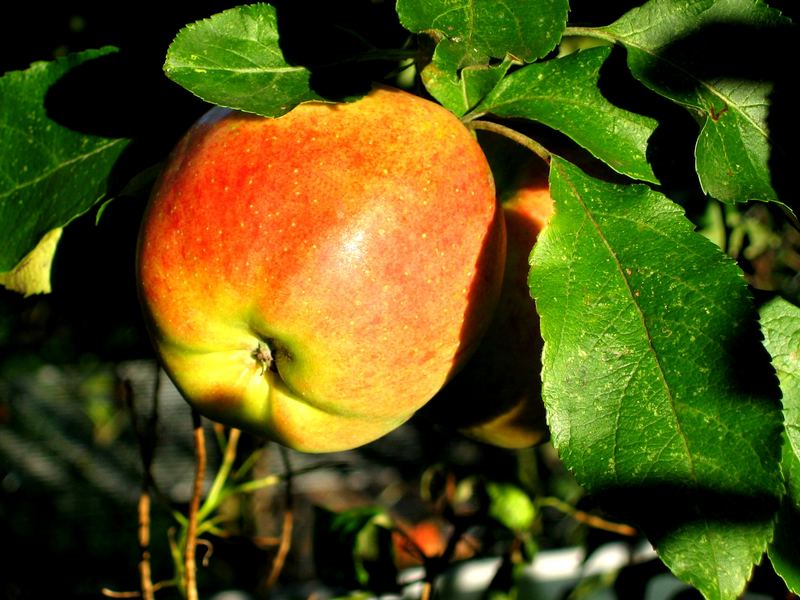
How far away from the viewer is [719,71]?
26.2 inches

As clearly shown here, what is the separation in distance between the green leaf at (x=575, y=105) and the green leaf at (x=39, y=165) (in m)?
0.33

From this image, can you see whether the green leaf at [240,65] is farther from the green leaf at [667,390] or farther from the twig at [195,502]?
the twig at [195,502]

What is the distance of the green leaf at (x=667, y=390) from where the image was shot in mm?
555

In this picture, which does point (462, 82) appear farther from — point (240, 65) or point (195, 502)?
point (195, 502)

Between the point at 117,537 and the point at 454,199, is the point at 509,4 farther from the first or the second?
the point at 117,537

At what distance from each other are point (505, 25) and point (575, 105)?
0.11m

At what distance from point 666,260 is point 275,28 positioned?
1.10 ft

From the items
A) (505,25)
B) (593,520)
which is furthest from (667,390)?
(593,520)

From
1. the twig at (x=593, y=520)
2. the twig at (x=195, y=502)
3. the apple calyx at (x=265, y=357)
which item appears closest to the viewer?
the apple calyx at (x=265, y=357)

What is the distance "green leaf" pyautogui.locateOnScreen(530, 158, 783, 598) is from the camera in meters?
0.56

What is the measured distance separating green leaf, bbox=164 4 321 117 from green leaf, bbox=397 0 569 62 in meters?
0.11

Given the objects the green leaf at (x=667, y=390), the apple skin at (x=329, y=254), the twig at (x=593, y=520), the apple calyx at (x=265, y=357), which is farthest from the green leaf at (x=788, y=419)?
the twig at (x=593, y=520)

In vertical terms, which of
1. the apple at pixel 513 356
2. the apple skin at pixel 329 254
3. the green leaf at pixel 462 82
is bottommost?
the apple at pixel 513 356

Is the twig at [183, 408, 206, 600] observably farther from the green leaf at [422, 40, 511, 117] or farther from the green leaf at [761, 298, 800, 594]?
the green leaf at [761, 298, 800, 594]
